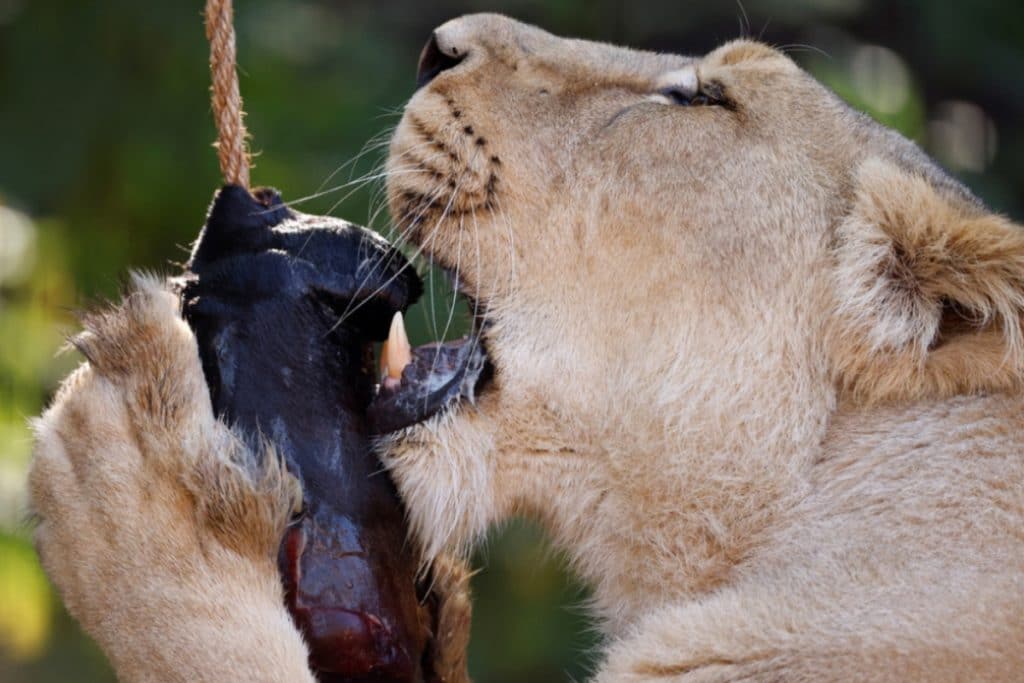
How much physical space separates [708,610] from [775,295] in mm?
539

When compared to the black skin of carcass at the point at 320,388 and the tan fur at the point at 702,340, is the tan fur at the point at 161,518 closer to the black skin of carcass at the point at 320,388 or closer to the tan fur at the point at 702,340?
the black skin of carcass at the point at 320,388

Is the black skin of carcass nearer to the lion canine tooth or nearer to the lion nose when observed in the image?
the lion canine tooth

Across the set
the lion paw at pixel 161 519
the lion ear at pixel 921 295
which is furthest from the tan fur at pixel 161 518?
the lion ear at pixel 921 295

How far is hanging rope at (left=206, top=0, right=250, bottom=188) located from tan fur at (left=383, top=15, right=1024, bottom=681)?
28 centimetres

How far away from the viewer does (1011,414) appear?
2.22m

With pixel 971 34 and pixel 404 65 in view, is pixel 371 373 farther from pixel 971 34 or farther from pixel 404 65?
pixel 971 34

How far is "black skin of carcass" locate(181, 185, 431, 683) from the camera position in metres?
2.18

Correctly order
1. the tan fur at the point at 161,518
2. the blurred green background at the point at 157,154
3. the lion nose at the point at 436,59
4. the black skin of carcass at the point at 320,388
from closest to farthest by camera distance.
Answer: the tan fur at the point at 161,518
the black skin of carcass at the point at 320,388
the lion nose at the point at 436,59
the blurred green background at the point at 157,154

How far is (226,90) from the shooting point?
7.86 feet

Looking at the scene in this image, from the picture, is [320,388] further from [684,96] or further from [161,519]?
[684,96]

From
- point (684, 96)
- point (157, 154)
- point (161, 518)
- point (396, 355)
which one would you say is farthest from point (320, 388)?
point (157, 154)

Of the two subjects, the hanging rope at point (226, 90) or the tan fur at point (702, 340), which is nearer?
the tan fur at point (702, 340)

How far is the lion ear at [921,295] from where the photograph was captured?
2.25 metres

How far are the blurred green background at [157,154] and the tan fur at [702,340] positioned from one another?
191cm
